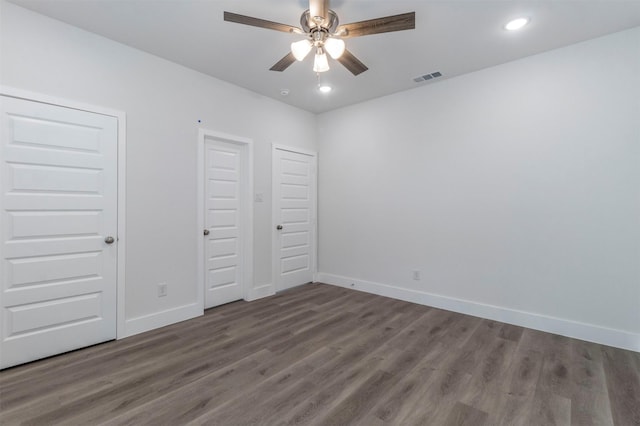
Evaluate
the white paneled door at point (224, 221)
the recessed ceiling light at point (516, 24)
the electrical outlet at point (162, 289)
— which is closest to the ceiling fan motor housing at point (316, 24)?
the recessed ceiling light at point (516, 24)

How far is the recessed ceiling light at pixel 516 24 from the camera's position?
8.44 feet

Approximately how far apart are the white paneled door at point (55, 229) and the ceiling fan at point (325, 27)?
1849 millimetres

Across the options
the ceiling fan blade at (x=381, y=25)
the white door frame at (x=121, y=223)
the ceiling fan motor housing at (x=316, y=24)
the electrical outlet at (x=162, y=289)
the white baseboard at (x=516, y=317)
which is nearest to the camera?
the ceiling fan blade at (x=381, y=25)

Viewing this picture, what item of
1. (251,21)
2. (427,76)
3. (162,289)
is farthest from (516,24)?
(162,289)

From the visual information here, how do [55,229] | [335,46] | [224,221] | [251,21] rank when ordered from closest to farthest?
1. [251,21]
2. [335,46]
3. [55,229]
4. [224,221]

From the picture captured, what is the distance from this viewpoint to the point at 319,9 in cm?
216

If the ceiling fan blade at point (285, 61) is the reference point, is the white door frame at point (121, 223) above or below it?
below

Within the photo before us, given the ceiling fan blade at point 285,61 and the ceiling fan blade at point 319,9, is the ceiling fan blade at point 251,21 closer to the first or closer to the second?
the ceiling fan blade at point 319,9

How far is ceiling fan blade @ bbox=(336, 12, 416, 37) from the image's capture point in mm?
2023

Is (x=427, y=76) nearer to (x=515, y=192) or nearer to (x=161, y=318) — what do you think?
(x=515, y=192)

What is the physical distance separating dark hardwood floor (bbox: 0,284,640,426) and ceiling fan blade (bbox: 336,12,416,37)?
8.53ft

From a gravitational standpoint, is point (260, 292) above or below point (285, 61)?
below

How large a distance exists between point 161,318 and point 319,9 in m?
3.34

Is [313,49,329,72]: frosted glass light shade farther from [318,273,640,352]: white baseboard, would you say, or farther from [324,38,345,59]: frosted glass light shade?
[318,273,640,352]: white baseboard
